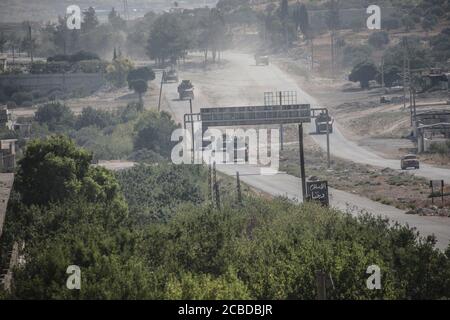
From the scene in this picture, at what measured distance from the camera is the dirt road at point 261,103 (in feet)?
201

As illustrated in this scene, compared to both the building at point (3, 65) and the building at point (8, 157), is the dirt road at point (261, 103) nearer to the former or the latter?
the building at point (8, 157)

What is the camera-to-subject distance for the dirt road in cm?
6119

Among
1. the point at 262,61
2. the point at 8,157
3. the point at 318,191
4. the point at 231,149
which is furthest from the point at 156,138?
the point at 262,61

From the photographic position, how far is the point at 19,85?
6324 inches

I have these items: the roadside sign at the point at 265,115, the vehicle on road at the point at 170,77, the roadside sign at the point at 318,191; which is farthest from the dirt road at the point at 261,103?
the roadside sign at the point at 265,115

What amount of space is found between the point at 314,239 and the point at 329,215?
7940 mm

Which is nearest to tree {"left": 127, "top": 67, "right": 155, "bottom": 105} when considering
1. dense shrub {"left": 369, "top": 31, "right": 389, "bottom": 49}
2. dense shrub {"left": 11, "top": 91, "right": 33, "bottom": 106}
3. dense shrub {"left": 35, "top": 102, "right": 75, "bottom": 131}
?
dense shrub {"left": 35, "top": 102, "right": 75, "bottom": 131}

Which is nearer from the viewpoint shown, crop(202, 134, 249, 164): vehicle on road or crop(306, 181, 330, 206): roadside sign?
crop(306, 181, 330, 206): roadside sign

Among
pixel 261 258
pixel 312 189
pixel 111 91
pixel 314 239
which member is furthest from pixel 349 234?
pixel 111 91

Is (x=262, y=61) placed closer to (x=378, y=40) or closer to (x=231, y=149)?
(x=378, y=40)

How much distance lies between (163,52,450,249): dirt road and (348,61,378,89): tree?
6.37m

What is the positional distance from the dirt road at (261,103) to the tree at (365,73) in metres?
6.37

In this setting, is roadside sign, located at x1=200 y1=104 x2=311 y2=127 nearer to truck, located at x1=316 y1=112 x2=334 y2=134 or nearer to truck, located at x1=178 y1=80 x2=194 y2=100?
truck, located at x1=316 y1=112 x2=334 y2=134

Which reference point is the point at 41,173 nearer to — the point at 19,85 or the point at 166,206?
the point at 166,206
